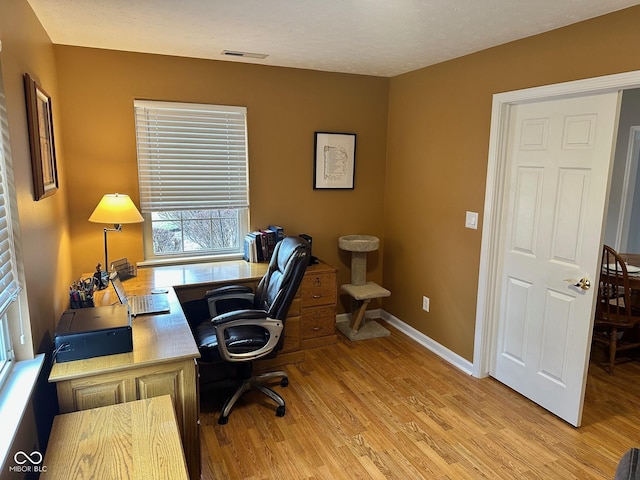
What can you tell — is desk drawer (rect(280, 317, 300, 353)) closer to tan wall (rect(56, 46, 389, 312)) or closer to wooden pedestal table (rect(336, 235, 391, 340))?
wooden pedestal table (rect(336, 235, 391, 340))

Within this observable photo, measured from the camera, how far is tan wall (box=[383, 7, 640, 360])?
2.33m

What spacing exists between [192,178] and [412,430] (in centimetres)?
243

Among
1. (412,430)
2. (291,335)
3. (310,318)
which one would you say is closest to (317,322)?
(310,318)

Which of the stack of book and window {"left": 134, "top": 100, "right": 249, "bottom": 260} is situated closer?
window {"left": 134, "top": 100, "right": 249, "bottom": 260}

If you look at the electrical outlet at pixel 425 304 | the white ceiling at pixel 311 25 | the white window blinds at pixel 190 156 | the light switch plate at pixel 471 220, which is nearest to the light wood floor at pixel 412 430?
the electrical outlet at pixel 425 304

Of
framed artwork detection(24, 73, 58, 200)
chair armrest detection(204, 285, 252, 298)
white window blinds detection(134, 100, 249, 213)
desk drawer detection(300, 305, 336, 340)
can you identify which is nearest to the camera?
framed artwork detection(24, 73, 58, 200)

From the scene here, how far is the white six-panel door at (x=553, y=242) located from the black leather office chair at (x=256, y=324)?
1476 mm

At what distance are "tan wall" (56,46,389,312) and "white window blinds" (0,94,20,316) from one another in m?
1.54

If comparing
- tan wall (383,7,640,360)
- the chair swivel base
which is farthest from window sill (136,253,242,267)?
tan wall (383,7,640,360)

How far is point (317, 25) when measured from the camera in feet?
7.91

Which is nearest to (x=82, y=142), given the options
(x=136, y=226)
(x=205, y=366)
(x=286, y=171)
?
(x=136, y=226)

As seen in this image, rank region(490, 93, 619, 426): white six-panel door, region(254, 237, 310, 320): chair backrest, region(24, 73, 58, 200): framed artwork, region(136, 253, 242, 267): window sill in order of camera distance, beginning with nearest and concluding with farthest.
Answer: region(24, 73, 58, 200): framed artwork → region(490, 93, 619, 426): white six-panel door → region(254, 237, 310, 320): chair backrest → region(136, 253, 242, 267): window sill

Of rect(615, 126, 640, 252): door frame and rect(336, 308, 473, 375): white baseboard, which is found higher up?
rect(615, 126, 640, 252): door frame

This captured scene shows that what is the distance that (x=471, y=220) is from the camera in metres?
3.13
